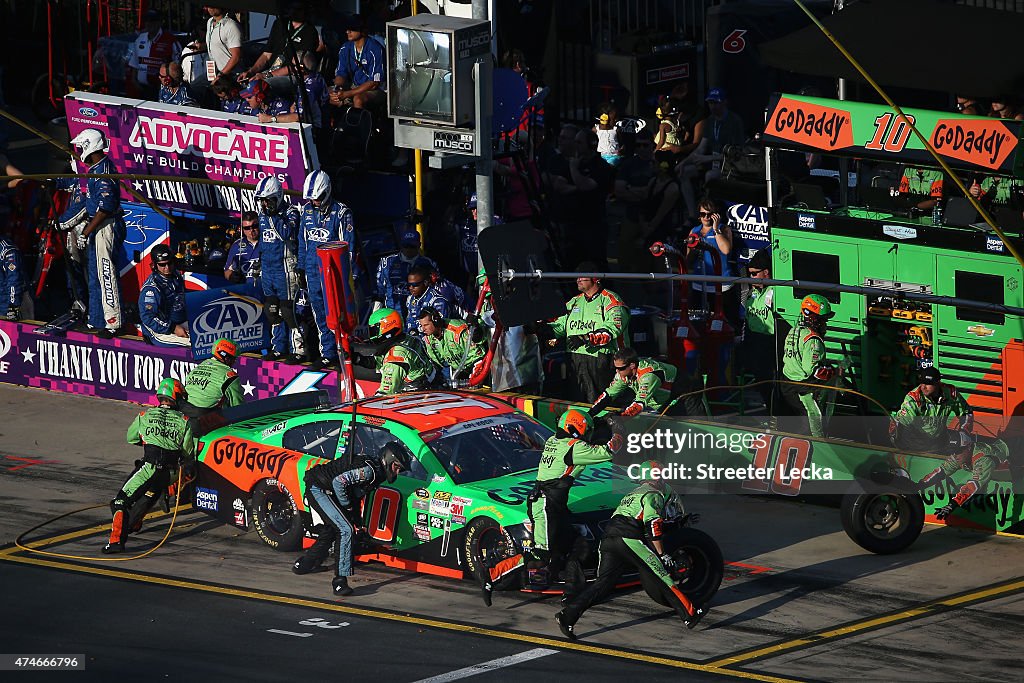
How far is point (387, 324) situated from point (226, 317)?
2.81 metres

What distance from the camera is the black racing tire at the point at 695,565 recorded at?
14047mm

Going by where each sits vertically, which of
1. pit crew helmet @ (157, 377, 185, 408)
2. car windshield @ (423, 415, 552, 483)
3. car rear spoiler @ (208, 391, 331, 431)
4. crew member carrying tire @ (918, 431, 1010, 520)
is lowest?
crew member carrying tire @ (918, 431, 1010, 520)

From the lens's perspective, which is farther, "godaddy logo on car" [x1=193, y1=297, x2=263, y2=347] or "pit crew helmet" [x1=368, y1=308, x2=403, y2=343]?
"godaddy logo on car" [x1=193, y1=297, x2=263, y2=347]

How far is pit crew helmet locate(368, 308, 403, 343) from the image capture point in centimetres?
1806

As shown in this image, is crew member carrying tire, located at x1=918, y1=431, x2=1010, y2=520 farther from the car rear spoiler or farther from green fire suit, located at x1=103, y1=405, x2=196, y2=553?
green fire suit, located at x1=103, y1=405, x2=196, y2=553

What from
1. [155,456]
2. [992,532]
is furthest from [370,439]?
[992,532]

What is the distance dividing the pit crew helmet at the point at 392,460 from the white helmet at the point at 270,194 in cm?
616

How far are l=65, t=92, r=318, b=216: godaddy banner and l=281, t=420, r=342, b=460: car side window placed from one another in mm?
6445

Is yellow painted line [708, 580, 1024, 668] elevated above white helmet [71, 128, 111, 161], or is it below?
below

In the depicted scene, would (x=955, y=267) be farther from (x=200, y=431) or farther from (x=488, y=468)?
(x=200, y=431)

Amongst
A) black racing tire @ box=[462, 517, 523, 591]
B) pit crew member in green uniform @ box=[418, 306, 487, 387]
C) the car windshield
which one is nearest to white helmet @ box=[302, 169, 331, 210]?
pit crew member in green uniform @ box=[418, 306, 487, 387]

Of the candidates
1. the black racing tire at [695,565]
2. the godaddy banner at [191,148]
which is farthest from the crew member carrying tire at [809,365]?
the godaddy banner at [191,148]

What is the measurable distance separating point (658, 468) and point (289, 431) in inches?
141

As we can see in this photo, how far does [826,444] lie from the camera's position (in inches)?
659
